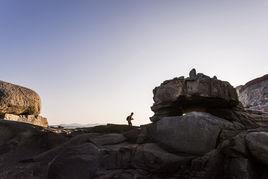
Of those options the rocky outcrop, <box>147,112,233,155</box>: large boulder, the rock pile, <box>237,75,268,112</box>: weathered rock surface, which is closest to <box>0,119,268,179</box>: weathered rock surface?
<box>147,112,233,155</box>: large boulder

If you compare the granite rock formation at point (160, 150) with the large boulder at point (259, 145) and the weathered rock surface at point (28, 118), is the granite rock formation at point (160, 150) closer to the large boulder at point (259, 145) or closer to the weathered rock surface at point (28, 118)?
the large boulder at point (259, 145)

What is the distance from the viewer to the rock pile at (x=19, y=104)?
725 cm

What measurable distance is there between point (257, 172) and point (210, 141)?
739 millimetres

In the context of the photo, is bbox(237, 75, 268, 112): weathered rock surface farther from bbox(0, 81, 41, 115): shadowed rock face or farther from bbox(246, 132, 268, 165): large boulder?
bbox(246, 132, 268, 165): large boulder

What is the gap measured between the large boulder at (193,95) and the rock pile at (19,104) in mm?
3383

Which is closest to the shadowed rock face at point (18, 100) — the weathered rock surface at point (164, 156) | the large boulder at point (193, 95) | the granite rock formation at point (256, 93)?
the weathered rock surface at point (164, 156)

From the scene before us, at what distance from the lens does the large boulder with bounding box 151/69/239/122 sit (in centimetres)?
589

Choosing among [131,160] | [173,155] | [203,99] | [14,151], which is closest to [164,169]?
[173,155]

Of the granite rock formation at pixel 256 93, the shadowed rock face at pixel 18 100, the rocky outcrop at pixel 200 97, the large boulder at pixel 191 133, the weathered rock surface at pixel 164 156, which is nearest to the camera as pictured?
the weathered rock surface at pixel 164 156

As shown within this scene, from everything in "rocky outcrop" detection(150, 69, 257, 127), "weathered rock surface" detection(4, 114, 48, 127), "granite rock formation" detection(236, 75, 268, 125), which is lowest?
"weathered rock surface" detection(4, 114, 48, 127)

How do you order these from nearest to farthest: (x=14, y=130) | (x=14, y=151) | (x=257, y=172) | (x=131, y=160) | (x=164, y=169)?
(x=257, y=172) → (x=164, y=169) → (x=131, y=160) → (x=14, y=151) → (x=14, y=130)

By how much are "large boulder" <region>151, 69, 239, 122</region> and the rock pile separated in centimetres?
338

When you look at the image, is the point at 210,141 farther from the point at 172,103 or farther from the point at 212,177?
the point at 172,103

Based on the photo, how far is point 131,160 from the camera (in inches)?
179
